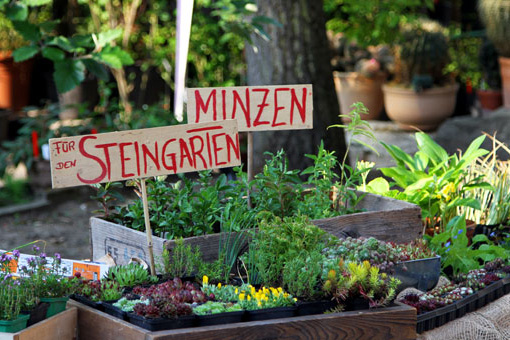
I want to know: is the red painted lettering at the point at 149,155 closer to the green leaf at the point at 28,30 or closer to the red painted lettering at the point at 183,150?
the red painted lettering at the point at 183,150

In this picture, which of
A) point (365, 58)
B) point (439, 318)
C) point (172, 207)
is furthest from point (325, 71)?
point (365, 58)

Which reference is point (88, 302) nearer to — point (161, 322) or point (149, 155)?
point (161, 322)

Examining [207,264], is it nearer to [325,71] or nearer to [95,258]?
[95,258]

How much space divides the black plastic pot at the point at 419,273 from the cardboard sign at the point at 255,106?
71 cm

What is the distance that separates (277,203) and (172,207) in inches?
16.0

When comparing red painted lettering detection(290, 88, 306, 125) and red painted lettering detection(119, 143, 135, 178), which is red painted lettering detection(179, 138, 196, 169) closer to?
red painted lettering detection(119, 143, 135, 178)

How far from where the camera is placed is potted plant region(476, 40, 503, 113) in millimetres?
7465

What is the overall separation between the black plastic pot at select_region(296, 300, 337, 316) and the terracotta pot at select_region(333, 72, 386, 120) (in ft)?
19.0

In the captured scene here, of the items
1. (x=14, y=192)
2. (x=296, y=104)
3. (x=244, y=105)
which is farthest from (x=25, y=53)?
(x=14, y=192)

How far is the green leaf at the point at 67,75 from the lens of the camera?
320 centimetres

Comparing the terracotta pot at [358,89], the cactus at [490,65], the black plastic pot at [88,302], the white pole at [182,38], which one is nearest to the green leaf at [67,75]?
the white pole at [182,38]

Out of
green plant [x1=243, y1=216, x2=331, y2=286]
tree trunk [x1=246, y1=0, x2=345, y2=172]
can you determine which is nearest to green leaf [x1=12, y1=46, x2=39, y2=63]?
green plant [x1=243, y1=216, x2=331, y2=286]

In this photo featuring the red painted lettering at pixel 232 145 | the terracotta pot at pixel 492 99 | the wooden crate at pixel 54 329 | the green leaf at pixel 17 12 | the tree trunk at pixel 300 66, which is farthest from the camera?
the terracotta pot at pixel 492 99

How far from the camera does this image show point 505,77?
23.1 feet
